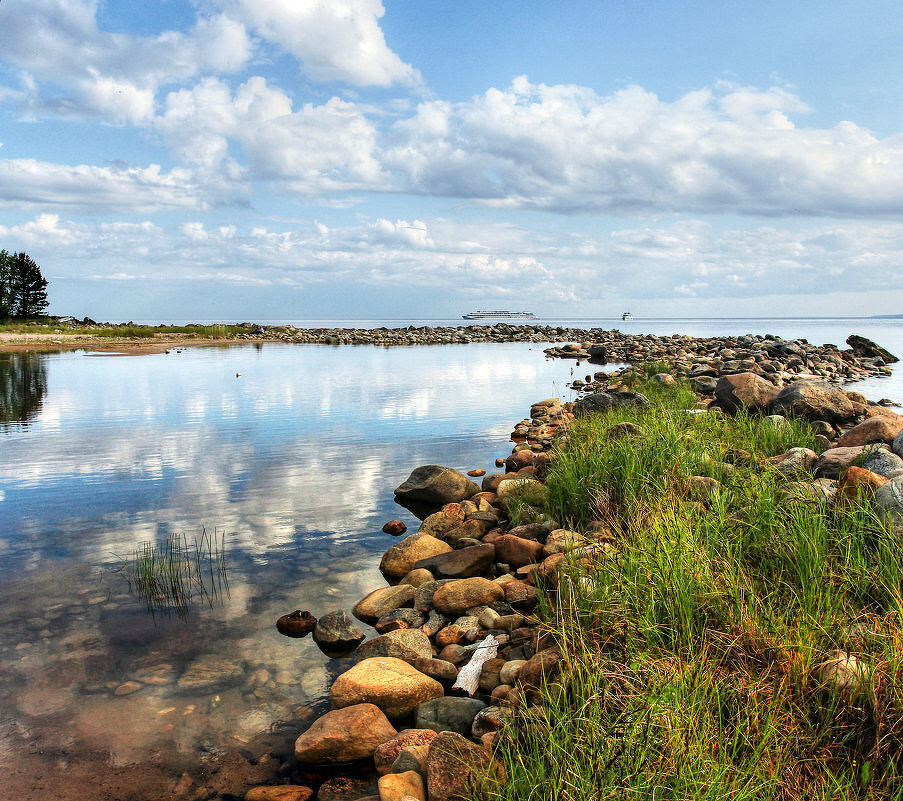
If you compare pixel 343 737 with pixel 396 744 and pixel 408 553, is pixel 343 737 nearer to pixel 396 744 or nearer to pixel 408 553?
pixel 396 744

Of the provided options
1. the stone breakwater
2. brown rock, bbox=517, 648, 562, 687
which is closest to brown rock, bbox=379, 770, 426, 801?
brown rock, bbox=517, 648, 562, 687

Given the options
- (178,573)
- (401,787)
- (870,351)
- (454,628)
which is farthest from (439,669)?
(870,351)

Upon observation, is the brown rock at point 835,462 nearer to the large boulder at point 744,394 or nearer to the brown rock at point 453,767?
the large boulder at point 744,394

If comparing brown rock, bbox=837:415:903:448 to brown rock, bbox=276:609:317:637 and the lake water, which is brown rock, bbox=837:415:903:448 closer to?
the lake water

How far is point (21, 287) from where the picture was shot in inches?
2739

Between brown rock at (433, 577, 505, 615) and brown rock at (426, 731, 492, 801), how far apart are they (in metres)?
2.20

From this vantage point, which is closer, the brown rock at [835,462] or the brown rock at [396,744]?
the brown rock at [396,744]

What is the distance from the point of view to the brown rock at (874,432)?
8.46 meters

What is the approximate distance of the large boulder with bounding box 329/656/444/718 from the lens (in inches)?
190

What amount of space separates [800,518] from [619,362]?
117ft

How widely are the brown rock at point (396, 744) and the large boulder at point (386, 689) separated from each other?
49 centimetres

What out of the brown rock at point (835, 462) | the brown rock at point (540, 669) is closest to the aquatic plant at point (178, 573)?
the brown rock at point (540, 669)

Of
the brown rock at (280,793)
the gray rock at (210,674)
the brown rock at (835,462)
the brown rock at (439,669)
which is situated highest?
the brown rock at (835,462)

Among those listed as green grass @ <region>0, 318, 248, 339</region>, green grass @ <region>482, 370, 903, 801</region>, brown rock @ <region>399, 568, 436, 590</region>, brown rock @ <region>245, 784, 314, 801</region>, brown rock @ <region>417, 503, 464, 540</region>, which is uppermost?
green grass @ <region>0, 318, 248, 339</region>
